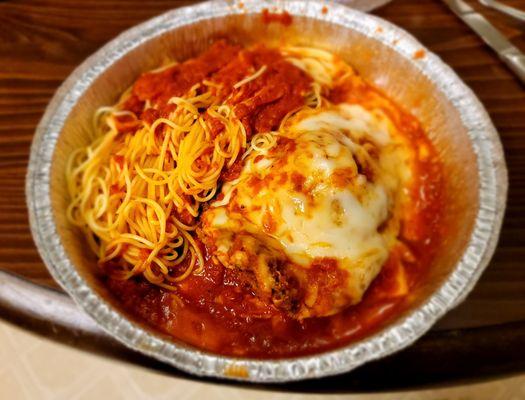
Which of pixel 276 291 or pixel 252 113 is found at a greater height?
pixel 252 113

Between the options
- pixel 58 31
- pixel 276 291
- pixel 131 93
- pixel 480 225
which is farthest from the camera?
pixel 58 31

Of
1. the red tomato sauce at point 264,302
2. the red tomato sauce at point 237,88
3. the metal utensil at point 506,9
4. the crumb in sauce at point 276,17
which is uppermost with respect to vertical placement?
the metal utensil at point 506,9

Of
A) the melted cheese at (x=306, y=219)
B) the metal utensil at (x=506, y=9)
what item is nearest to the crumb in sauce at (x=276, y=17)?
the melted cheese at (x=306, y=219)

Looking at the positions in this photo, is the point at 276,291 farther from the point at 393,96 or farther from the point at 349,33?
the point at 349,33

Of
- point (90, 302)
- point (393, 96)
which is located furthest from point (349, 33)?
point (90, 302)

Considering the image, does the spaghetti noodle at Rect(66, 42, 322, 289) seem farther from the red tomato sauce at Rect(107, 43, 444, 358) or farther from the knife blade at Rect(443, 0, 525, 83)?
the knife blade at Rect(443, 0, 525, 83)

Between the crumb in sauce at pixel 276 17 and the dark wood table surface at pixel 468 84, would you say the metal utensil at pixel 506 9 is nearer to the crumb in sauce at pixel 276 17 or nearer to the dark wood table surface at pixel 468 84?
the dark wood table surface at pixel 468 84

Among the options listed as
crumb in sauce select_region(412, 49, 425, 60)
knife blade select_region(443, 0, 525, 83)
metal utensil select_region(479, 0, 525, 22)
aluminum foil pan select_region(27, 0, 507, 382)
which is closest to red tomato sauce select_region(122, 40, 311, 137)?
aluminum foil pan select_region(27, 0, 507, 382)
